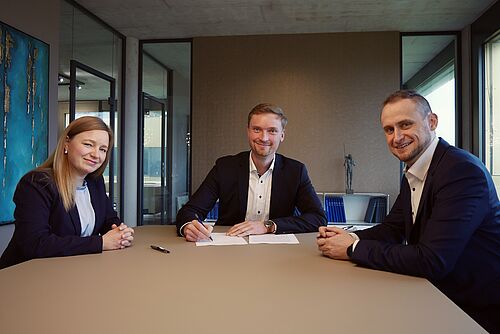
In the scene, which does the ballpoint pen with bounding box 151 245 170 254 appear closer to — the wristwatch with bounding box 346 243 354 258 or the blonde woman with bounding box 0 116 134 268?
the blonde woman with bounding box 0 116 134 268

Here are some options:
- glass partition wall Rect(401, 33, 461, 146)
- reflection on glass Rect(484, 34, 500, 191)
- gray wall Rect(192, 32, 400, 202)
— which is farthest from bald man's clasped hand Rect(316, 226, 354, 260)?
glass partition wall Rect(401, 33, 461, 146)

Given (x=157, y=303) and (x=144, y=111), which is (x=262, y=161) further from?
(x=144, y=111)

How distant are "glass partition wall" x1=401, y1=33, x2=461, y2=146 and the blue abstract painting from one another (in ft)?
13.9

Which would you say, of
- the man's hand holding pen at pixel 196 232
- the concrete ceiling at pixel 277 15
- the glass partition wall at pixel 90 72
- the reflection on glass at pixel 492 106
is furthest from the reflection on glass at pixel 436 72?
the man's hand holding pen at pixel 196 232

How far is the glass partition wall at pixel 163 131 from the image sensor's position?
18.7 feet

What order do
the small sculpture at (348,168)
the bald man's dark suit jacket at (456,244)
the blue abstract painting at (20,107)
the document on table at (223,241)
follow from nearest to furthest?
the bald man's dark suit jacket at (456,244) → the document on table at (223,241) → the blue abstract painting at (20,107) → the small sculpture at (348,168)

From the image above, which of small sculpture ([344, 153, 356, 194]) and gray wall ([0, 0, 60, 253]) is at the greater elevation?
gray wall ([0, 0, 60, 253])

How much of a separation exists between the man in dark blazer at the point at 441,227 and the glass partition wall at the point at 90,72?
2.74 metres

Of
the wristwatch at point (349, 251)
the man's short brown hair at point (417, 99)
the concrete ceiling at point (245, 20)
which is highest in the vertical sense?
the concrete ceiling at point (245, 20)

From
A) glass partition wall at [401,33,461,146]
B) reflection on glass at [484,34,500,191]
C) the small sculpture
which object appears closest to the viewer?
reflection on glass at [484,34,500,191]

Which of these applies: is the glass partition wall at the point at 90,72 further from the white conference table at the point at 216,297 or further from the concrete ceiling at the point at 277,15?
the white conference table at the point at 216,297

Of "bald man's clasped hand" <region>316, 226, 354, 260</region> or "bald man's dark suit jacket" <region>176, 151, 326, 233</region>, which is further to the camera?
"bald man's dark suit jacket" <region>176, 151, 326, 233</region>

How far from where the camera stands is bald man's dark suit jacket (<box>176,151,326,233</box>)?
2408 millimetres

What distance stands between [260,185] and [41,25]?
2656mm
